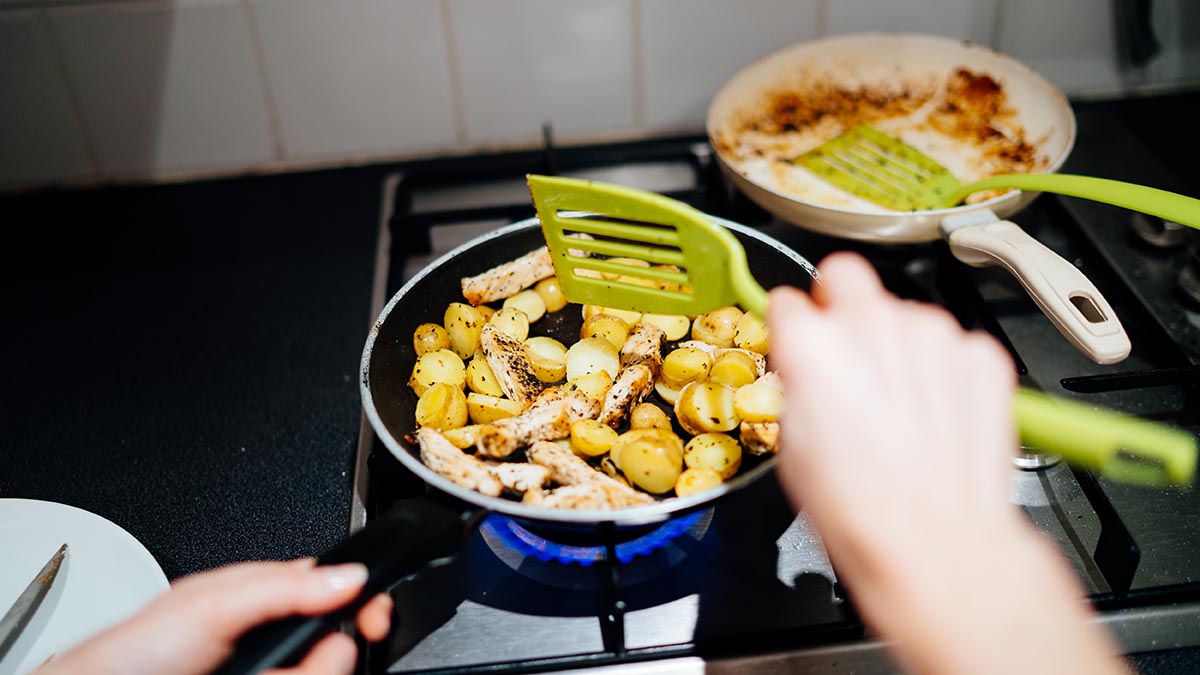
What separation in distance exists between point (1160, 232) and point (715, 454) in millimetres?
604

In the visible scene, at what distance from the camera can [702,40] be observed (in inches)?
45.2

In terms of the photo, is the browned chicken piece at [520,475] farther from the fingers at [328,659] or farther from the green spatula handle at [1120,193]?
the green spatula handle at [1120,193]

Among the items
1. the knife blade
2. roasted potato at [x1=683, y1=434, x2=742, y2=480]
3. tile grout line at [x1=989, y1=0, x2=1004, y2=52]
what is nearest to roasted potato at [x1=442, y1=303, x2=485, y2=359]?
roasted potato at [x1=683, y1=434, x2=742, y2=480]

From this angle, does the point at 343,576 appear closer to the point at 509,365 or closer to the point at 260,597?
the point at 260,597

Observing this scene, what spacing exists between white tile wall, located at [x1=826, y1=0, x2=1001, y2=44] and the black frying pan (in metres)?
0.48

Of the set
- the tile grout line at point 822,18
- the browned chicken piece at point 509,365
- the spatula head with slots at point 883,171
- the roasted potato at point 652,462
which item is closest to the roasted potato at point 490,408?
the browned chicken piece at point 509,365

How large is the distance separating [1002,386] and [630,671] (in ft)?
1.04

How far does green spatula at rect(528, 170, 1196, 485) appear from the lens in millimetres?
526

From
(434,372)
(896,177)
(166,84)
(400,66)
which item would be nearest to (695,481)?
(434,372)

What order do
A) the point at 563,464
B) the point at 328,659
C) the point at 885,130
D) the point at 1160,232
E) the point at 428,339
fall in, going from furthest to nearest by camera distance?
the point at 885,130 → the point at 1160,232 → the point at 428,339 → the point at 563,464 → the point at 328,659

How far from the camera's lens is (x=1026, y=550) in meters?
0.46

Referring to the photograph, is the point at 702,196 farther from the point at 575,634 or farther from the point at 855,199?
the point at 575,634

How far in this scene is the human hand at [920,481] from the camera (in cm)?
45

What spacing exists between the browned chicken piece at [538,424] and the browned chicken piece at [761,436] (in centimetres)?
13
